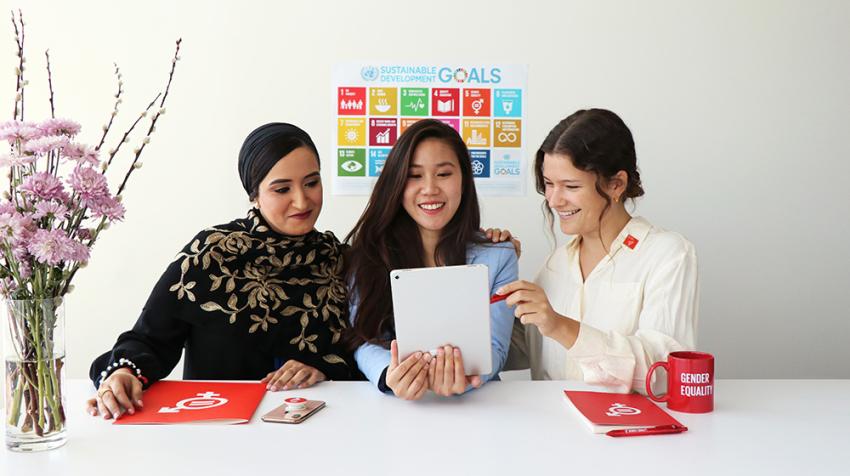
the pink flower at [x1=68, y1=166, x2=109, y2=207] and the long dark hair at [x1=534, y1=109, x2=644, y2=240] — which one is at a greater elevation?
the long dark hair at [x1=534, y1=109, x2=644, y2=240]

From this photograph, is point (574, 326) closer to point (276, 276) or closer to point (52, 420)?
point (276, 276)

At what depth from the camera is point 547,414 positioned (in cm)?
142

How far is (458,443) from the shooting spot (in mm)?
1256

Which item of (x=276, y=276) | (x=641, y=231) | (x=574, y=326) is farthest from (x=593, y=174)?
(x=276, y=276)

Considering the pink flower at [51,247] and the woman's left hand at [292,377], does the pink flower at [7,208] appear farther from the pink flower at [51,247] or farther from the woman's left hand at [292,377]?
the woman's left hand at [292,377]

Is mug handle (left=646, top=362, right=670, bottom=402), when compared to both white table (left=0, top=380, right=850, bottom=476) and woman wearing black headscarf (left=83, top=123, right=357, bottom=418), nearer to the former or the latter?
white table (left=0, top=380, right=850, bottom=476)

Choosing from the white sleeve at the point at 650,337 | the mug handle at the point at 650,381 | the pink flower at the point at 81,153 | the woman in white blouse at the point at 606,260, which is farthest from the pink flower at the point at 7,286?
the mug handle at the point at 650,381

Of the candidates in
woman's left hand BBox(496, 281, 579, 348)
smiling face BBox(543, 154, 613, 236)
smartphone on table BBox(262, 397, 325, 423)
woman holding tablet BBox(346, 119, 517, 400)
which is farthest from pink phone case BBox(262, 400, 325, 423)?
smiling face BBox(543, 154, 613, 236)

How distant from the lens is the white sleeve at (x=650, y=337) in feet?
5.08

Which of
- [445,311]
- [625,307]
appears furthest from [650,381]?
[445,311]

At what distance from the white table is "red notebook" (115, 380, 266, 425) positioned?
2 cm

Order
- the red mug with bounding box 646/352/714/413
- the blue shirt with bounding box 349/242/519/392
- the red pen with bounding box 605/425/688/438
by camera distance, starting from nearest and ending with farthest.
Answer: the red pen with bounding box 605/425/688/438 < the red mug with bounding box 646/352/714/413 < the blue shirt with bounding box 349/242/519/392

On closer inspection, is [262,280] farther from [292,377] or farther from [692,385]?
[692,385]

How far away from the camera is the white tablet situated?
4.73ft
